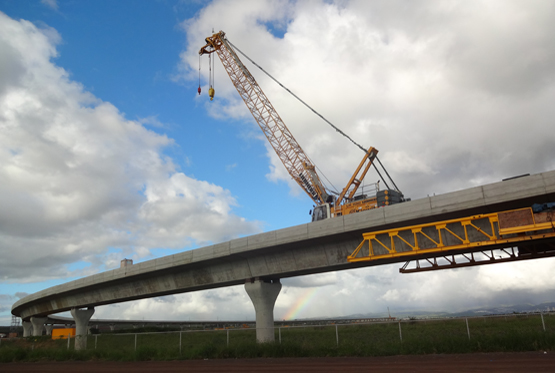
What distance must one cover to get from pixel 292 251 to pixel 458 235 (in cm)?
976

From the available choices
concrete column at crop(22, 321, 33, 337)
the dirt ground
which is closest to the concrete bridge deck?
the dirt ground

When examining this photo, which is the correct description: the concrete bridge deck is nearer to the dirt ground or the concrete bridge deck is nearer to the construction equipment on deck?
the construction equipment on deck

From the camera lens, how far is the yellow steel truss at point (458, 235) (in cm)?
1628

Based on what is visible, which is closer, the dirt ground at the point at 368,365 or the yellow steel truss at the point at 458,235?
the dirt ground at the point at 368,365

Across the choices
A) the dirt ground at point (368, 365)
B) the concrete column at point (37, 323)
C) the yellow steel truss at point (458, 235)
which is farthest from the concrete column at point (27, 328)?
the yellow steel truss at point (458, 235)

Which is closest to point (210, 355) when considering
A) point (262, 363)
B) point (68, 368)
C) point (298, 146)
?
point (262, 363)

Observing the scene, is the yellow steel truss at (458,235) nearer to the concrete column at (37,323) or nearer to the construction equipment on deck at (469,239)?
the construction equipment on deck at (469,239)

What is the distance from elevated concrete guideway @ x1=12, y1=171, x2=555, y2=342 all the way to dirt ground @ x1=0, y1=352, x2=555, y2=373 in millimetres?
6015

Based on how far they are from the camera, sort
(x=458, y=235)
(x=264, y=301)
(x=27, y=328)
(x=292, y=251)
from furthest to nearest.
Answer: (x=27, y=328), (x=264, y=301), (x=292, y=251), (x=458, y=235)

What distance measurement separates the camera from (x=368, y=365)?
51.6 ft

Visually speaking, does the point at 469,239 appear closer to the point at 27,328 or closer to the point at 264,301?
the point at 264,301

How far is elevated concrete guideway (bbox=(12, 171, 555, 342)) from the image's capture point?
1720 cm

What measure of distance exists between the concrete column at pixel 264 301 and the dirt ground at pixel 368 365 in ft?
14.4

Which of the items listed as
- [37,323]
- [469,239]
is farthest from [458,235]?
[37,323]
